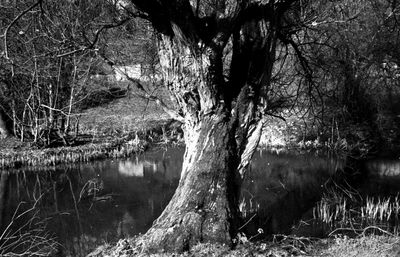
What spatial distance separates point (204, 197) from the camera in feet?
18.1

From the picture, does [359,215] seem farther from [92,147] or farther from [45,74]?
[45,74]

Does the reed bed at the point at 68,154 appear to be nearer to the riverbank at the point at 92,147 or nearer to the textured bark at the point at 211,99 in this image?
the riverbank at the point at 92,147

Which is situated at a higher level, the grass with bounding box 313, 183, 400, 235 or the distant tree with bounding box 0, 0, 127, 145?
the distant tree with bounding box 0, 0, 127, 145

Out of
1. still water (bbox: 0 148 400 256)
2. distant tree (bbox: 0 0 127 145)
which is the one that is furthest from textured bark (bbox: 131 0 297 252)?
distant tree (bbox: 0 0 127 145)

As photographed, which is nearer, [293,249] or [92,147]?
[293,249]

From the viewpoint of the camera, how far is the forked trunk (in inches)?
209

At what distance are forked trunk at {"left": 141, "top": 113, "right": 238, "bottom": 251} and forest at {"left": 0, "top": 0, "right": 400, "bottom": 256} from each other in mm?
16

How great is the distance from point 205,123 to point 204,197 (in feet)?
2.87

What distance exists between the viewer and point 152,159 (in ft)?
49.6

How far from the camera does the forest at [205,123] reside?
18.0ft

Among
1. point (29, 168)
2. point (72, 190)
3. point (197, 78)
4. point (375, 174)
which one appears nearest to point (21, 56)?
point (29, 168)

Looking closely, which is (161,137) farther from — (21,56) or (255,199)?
(255,199)

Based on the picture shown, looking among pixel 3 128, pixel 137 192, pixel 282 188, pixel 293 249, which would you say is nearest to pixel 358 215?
pixel 282 188

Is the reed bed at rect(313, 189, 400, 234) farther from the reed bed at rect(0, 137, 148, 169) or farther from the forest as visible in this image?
the reed bed at rect(0, 137, 148, 169)
